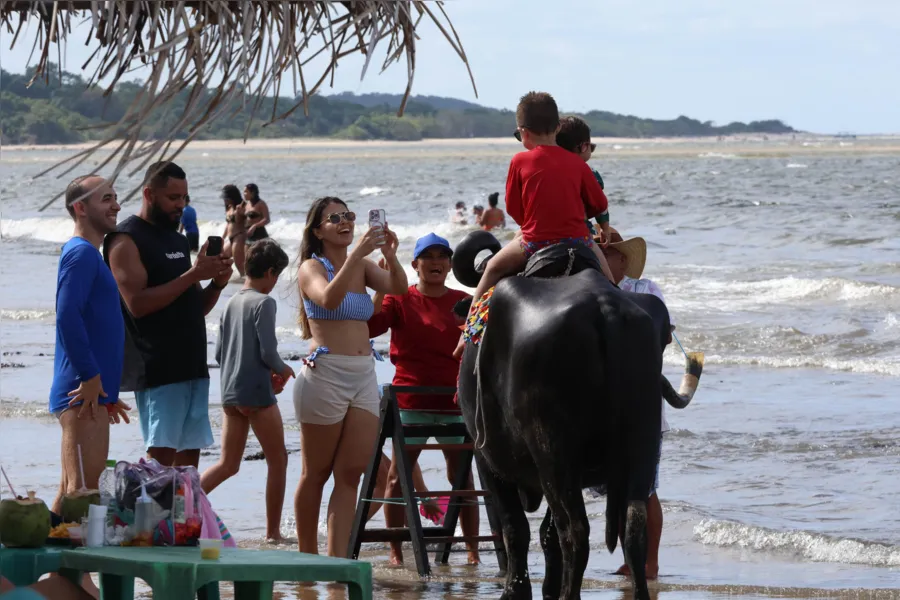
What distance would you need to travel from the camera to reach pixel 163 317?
680 centimetres

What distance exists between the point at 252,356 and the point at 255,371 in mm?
82

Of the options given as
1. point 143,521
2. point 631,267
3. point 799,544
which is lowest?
point 799,544

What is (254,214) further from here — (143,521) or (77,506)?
(143,521)

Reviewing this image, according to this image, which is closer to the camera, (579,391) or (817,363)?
(579,391)

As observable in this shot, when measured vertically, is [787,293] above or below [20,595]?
below

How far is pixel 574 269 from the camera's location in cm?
582

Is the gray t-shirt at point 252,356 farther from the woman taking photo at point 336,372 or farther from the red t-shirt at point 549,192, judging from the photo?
the red t-shirt at point 549,192

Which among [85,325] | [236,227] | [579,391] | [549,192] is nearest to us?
[579,391]

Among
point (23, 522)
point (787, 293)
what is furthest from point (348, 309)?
point (787, 293)

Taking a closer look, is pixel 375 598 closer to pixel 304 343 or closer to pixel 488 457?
pixel 488 457

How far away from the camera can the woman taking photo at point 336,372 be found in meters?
6.76

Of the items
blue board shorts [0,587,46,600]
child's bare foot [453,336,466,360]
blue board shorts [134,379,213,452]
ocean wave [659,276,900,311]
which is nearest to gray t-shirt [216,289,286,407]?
blue board shorts [134,379,213,452]

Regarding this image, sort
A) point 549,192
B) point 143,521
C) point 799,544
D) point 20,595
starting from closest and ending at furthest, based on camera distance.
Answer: point 20,595
point 143,521
point 549,192
point 799,544

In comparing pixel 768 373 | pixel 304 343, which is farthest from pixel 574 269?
pixel 304 343
